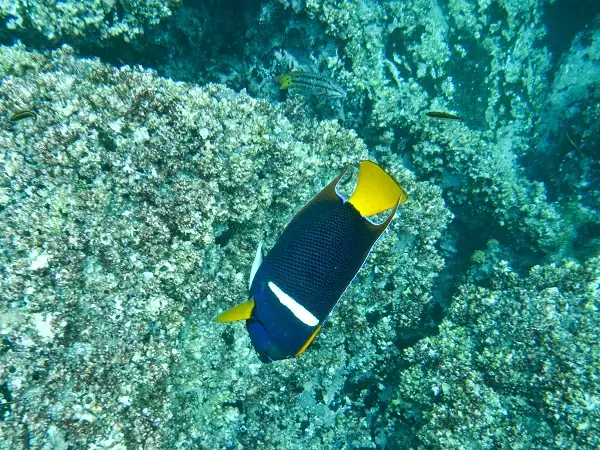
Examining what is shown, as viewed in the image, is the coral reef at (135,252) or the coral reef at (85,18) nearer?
the coral reef at (135,252)

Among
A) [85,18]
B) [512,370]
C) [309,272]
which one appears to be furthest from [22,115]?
[512,370]

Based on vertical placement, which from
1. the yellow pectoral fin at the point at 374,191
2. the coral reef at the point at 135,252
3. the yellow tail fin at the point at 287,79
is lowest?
the coral reef at the point at 135,252

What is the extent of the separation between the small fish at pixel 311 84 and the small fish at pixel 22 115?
7.62ft

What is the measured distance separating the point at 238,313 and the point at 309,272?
0.25 m

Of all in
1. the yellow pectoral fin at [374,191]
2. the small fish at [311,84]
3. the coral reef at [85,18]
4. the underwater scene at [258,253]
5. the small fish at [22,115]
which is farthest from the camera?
the small fish at [311,84]

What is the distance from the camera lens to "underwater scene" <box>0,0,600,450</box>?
2055 millimetres

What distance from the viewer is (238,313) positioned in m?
1.09

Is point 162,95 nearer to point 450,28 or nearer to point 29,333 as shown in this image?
point 29,333

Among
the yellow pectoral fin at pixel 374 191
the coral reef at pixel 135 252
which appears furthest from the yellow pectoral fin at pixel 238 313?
the coral reef at pixel 135 252

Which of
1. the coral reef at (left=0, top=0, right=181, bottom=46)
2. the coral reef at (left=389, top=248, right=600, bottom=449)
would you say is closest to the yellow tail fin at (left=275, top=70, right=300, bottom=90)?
the coral reef at (left=0, top=0, right=181, bottom=46)

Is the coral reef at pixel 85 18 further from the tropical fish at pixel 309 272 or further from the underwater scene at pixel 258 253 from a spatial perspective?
the tropical fish at pixel 309 272

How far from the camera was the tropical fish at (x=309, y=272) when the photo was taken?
1.10 metres

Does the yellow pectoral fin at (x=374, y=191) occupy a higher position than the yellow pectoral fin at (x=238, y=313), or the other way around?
the yellow pectoral fin at (x=374, y=191)

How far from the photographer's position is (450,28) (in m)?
4.97
